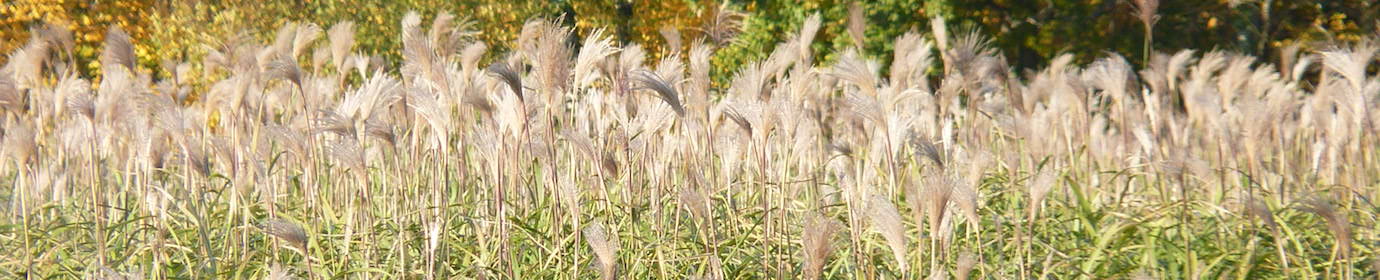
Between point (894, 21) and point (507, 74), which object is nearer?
point (507, 74)

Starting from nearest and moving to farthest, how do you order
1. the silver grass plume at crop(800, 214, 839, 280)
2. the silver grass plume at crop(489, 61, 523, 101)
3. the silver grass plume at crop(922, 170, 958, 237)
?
the silver grass plume at crop(800, 214, 839, 280)
the silver grass plume at crop(922, 170, 958, 237)
the silver grass plume at crop(489, 61, 523, 101)

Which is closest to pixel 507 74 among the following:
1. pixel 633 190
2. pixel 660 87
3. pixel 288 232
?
pixel 660 87

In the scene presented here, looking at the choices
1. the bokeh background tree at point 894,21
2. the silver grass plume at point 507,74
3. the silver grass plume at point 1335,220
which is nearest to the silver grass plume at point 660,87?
the silver grass plume at point 507,74

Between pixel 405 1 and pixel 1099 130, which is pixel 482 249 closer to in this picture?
pixel 1099 130

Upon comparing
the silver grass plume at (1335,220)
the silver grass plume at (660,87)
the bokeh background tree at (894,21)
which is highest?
the bokeh background tree at (894,21)

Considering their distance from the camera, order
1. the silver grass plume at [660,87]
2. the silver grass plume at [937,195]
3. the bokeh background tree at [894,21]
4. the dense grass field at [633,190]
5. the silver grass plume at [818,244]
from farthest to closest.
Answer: the bokeh background tree at [894,21] → the dense grass field at [633,190] → the silver grass plume at [660,87] → the silver grass plume at [937,195] → the silver grass plume at [818,244]

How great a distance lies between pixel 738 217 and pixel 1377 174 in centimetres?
233

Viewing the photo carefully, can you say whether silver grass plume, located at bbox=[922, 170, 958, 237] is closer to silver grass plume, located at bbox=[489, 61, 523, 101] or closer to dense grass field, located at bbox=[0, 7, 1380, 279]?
dense grass field, located at bbox=[0, 7, 1380, 279]

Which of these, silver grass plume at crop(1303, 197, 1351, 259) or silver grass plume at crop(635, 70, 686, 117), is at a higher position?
silver grass plume at crop(635, 70, 686, 117)

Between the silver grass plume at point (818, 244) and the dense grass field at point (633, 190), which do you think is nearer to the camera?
the silver grass plume at point (818, 244)

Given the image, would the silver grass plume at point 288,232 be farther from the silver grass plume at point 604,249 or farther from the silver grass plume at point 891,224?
the silver grass plume at point 891,224

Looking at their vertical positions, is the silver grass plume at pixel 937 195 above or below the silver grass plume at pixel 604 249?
Answer: above

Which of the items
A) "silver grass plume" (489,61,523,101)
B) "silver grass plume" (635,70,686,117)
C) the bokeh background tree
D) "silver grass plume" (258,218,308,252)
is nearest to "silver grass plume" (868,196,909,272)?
"silver grass plume" (635,70,686,117)

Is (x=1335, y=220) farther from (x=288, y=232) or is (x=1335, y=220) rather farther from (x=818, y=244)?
(x=288, y=232)
